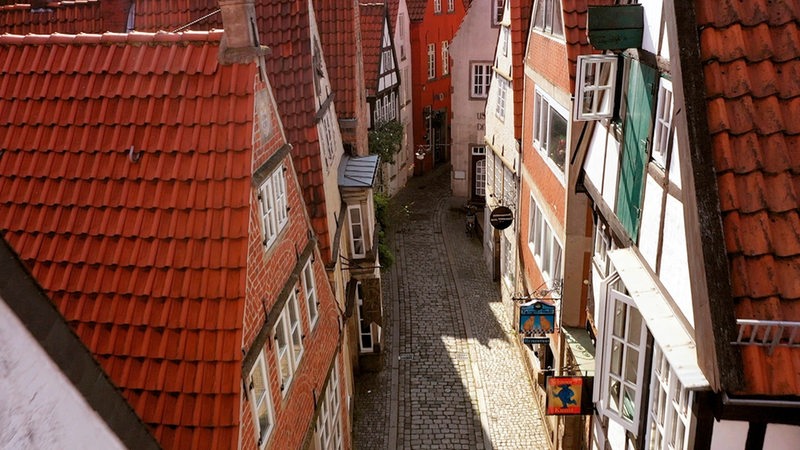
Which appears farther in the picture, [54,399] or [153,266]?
[153,266]

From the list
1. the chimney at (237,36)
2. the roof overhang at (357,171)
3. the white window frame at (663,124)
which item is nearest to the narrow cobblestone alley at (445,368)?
the roof overhang at (357,171)

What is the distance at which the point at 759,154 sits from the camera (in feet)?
16.9

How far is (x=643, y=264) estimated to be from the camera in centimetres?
701

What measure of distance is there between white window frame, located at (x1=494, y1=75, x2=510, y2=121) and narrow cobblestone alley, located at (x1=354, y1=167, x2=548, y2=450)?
18.5 ft

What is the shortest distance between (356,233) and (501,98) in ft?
23.5

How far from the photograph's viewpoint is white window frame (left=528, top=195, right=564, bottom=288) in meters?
12.5

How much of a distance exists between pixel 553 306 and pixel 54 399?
32.8ft

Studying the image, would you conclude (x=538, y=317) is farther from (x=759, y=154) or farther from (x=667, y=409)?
(x=759, y=154)

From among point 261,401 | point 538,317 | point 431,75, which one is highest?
point 431,75

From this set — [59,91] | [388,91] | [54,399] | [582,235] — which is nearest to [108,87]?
[59,91]

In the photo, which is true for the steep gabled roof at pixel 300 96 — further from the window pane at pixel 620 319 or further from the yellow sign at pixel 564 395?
the window pane at pixel 620 319

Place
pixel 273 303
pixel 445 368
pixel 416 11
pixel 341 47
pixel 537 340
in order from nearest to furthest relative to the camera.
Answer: pixel 273 303 < pixel 537 340 < pixel 445 368 < pixel 341 47 < pixel 416 11

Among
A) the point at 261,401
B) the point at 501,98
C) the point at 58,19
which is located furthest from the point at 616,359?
the point at 58,19

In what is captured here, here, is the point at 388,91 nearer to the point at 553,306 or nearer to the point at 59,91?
the point at 553,306
